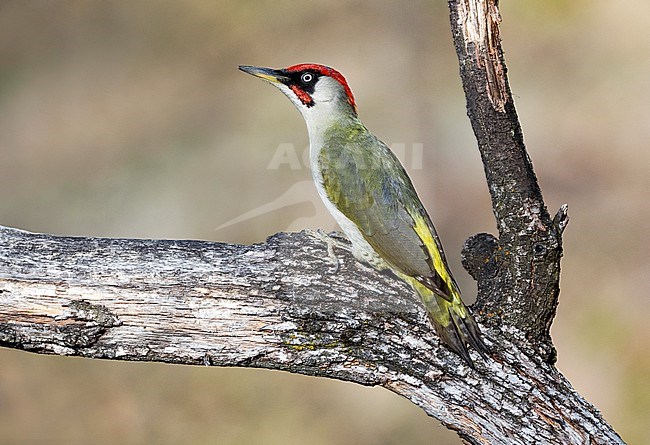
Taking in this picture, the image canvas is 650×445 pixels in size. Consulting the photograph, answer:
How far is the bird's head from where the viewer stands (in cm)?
107

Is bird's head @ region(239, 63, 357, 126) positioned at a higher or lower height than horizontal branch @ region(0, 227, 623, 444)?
higher

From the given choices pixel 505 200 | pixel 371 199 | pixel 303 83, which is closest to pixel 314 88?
pixel 303 83

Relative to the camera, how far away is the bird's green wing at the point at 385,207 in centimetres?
98

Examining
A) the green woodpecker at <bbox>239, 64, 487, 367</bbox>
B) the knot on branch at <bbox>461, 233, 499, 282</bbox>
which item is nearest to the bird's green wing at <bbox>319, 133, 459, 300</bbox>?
the green woodpecker at <bbox>239, 64, 487, 367</bbox>

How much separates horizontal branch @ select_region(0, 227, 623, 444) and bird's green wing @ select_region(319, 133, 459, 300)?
0.23 feet

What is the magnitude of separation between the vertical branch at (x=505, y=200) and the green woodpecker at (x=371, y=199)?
9 cm

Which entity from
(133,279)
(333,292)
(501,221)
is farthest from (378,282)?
(133,279)

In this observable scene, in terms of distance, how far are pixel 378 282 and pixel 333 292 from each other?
0.06 metres

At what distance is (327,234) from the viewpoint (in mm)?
1082

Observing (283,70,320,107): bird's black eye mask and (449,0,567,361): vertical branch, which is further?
(283,70,320,107): bird's black eye mask

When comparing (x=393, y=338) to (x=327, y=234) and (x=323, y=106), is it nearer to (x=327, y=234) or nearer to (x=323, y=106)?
(x=327, y=234)

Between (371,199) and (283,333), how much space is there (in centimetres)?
21

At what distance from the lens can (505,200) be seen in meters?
1.04

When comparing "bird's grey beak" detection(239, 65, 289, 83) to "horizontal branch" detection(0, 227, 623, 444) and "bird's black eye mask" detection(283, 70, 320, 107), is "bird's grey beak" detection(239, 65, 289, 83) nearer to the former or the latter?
"bird's black eye mask" detection(283, 70, 320, 107)
